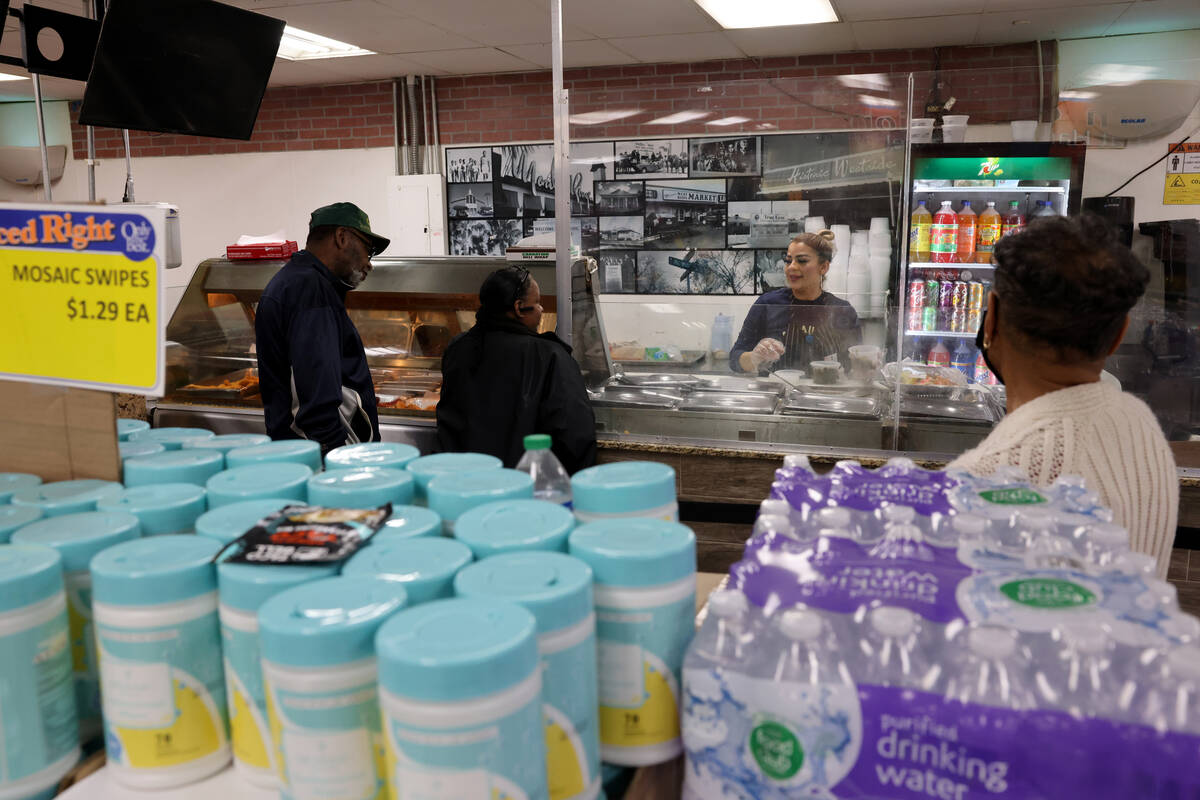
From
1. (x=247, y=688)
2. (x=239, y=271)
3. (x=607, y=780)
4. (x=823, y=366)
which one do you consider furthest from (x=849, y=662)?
(x=239, y=271)

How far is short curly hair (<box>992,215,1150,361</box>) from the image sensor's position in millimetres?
1523

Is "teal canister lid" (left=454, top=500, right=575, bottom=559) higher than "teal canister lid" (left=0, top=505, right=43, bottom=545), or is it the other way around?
"teal canister lid" (left=454, top=500, right=575, bottom=559)

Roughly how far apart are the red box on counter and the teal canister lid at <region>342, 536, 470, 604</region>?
11.6 feet

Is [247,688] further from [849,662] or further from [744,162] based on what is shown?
[744,162]

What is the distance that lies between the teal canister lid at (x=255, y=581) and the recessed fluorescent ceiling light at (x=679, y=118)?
313cm

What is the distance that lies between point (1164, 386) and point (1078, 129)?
1.43m

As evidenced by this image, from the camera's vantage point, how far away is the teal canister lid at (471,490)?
124cm

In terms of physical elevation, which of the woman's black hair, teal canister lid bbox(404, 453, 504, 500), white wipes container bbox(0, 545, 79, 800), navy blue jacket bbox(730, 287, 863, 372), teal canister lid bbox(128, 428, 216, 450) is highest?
the woman's black hair

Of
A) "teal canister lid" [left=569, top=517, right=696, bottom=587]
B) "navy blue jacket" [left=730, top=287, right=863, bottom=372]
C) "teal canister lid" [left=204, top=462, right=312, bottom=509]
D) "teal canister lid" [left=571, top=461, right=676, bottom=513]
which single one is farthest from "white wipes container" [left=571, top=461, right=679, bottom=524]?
"navy blue jacket" [left=730, top=287, right=863, bottom=372]

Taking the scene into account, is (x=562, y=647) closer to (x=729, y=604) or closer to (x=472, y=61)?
(x=729, y=604)

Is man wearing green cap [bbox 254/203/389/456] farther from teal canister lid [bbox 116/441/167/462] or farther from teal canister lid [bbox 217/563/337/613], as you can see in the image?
teal canister lid [bbox 217/563/337/613]

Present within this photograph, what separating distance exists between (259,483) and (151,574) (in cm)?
36

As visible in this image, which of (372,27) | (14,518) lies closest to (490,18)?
(372,27)

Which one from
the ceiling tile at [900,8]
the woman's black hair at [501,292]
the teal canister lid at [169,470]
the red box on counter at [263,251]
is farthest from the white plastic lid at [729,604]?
the ceiling tile at [900,8]
